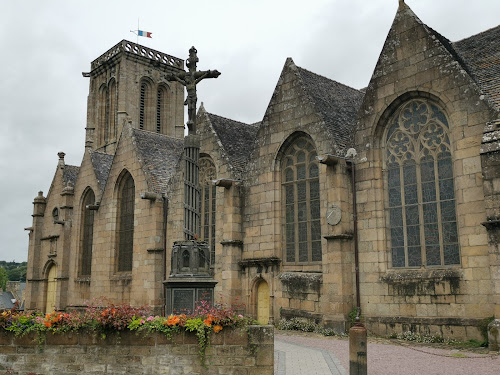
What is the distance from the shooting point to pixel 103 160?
3012 centimetres

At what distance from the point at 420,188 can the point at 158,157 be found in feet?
48.5

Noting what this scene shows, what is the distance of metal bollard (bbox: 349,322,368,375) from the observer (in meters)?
8.94

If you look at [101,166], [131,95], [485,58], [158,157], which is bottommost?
[158,157]

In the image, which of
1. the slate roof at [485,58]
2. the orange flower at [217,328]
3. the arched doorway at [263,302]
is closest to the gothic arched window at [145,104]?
the arched doorway at [263,302]

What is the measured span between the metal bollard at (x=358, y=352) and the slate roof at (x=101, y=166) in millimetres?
21063

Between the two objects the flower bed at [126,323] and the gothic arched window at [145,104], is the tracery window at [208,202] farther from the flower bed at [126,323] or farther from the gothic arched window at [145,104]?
the gothic arched window at [145,104]

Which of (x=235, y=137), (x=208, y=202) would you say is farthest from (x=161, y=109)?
(x=208, y=202)

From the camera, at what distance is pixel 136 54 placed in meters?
45.0

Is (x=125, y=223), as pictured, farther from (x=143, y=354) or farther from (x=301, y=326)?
(x=143, y=354)

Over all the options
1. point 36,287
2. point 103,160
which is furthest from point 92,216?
point 36,287

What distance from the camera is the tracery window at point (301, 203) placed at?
18011 mm

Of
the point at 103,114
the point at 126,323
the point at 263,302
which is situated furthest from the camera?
the point at 103,114

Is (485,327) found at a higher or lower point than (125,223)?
lower

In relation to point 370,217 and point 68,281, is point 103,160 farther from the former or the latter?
point 370,217
